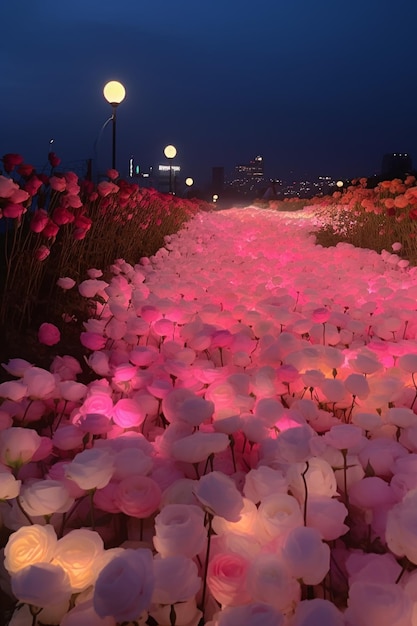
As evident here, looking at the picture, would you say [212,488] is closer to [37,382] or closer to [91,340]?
[37,382]

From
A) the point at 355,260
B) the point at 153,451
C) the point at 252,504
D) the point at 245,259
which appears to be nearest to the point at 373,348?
the point at 153,451

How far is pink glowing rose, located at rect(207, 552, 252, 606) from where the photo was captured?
1.17m

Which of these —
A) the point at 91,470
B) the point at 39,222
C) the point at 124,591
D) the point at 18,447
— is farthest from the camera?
the point at 39,222

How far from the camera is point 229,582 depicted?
46.1 inches

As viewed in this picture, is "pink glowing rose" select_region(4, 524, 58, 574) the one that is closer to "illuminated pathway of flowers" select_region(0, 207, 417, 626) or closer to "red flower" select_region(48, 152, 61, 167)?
"illuminated pathway of flowers" select_region(0, 207, 417, 626)

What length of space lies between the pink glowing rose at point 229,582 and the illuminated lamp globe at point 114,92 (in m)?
12.4

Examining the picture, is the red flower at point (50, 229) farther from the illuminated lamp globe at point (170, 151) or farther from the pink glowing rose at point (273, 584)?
the illuminated lamp globe at point (170, 151)

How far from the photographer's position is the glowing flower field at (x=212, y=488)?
1.12m

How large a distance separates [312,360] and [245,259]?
4.83 meters

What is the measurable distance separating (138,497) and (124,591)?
43 centimetres

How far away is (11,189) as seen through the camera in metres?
2.72

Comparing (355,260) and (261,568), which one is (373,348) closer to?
(261,568)

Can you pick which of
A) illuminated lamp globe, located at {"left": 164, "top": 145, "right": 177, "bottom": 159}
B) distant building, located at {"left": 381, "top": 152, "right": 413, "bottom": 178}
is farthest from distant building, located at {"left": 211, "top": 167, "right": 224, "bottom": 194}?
illuminated lamp globe, located at {"left": 164, "top": 145, "right": 177, "bottom": 159}

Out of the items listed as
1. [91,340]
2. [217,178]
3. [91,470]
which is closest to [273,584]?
[91,470]
